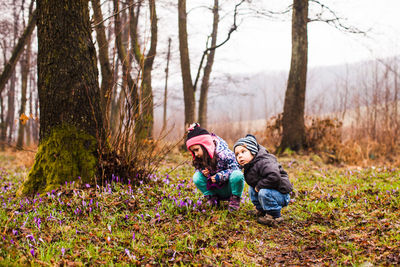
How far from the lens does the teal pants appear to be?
4188 mm

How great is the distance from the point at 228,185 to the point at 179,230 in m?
1.03

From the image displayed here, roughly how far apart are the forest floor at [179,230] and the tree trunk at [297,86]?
17.1 ft

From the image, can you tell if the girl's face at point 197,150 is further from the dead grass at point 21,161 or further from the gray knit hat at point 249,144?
the dead grass at point 21,161

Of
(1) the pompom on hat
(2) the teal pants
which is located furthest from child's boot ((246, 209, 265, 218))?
(1) the pompom on hat

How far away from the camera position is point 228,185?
173 inches

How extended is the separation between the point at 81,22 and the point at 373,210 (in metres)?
5.26

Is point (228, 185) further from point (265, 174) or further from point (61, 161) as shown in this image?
point (61, 161)

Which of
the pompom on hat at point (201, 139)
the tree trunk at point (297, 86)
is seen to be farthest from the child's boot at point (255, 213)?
the tree trunk at point (297, 86)

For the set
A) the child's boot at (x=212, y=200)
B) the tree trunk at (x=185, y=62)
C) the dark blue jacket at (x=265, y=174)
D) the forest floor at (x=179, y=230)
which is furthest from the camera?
the tree trunk at (x=185, y=62)

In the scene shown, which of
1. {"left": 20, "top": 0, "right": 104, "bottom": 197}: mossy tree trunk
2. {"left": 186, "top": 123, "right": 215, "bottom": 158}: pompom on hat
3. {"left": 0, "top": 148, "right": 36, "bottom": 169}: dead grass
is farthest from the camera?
{"left": 0, "top": 148, "right": 36, "bottom": 169}: dead grass

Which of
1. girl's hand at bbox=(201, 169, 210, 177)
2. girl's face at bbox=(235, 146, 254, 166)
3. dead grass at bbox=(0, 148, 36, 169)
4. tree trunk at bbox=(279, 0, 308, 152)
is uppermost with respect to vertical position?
tree trunk at bbox=(279, 0, 308, 152)

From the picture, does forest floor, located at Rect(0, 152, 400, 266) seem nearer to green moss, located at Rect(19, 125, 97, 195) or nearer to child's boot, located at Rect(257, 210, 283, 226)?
child's boot, located at Rect(257, 210, 283, 226)

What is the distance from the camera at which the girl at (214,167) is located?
4164mm

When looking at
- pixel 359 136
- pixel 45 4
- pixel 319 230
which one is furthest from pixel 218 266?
pixel 359 136
